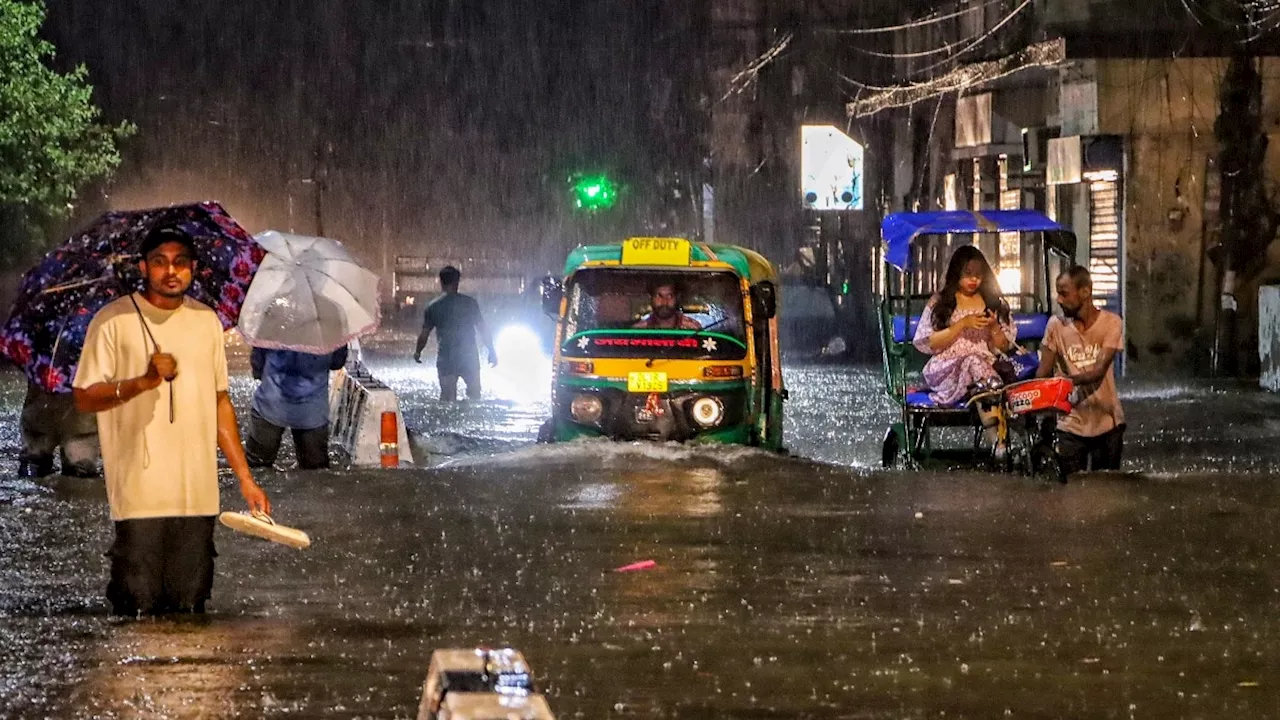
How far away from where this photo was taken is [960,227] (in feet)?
51.7

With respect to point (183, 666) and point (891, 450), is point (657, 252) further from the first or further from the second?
point (183, 666)

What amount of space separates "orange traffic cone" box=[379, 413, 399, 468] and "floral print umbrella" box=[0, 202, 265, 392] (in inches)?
108

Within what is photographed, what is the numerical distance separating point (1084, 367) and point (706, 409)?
326cm

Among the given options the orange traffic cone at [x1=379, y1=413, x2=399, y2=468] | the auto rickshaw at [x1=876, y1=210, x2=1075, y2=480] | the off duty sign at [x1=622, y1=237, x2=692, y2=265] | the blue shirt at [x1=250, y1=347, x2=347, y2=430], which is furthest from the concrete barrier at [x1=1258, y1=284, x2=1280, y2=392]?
the blue shirt at [x1=250, y1=347, x2=347, y2=430]

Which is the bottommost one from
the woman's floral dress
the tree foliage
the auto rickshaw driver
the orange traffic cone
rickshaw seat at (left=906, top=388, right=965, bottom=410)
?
the orange traffic cone

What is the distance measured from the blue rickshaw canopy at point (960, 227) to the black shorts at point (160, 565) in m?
8.70

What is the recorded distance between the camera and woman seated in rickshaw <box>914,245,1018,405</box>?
46.2 ft

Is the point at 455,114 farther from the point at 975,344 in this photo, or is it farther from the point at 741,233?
the point at 975,344

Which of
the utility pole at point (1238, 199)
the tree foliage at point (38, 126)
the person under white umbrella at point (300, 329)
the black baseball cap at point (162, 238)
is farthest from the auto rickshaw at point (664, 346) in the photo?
the tree foliage at point (38, 126)

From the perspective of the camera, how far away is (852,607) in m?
8.91

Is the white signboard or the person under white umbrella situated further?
the white signboard

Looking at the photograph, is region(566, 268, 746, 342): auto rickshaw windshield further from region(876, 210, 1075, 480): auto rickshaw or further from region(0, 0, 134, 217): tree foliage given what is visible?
region(0, 0, 134, 217): tree foliage

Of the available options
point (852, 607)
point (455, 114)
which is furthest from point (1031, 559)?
point (455, 114)

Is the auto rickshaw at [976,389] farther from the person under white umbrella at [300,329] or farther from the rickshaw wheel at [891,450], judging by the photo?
the person under white umbrella at [300,329]
